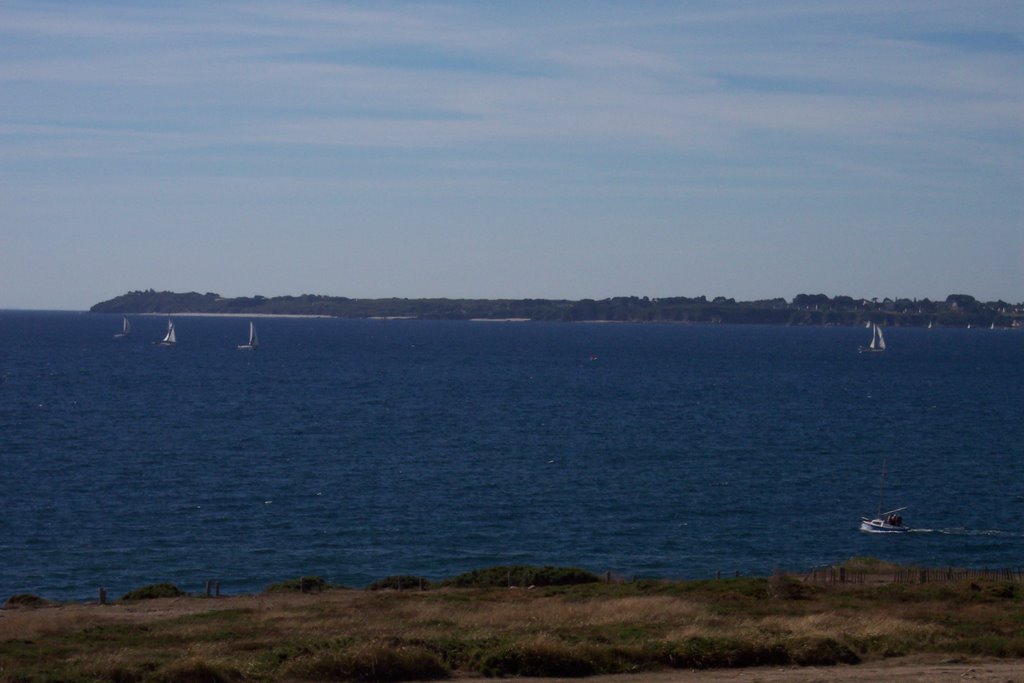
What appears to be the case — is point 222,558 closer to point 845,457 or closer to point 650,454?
point 650,454

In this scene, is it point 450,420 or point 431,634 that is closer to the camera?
point 431,634

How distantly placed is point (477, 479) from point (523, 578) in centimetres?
2790

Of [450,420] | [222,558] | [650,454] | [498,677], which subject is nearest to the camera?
[498,677]

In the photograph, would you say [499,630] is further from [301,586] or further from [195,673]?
[301,586]

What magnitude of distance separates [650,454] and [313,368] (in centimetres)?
9005

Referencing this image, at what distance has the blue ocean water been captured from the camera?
44.9 m

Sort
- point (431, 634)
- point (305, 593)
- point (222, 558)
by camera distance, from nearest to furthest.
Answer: point (431, 634) → point (305, 593) → point (222, 558)

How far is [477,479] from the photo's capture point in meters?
63.2

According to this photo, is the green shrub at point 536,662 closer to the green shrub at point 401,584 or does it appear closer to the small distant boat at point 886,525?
the green shrub at point 401,584

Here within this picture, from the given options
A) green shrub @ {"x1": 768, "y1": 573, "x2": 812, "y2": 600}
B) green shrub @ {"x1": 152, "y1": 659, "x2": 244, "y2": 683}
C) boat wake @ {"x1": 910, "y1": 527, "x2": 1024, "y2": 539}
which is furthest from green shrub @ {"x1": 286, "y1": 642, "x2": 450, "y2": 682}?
boat wake @ {"x1": 910, "y1": 527, "x2": 1024, "y2": 539}

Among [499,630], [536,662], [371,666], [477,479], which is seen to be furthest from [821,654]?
[477,479]

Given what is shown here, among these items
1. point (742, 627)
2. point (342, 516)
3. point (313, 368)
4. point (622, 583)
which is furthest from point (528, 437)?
point (313, 368)

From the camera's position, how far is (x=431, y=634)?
23953mm

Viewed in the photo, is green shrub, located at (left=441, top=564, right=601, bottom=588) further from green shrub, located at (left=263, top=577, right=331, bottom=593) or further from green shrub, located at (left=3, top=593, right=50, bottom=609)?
green shrub, located at (left=3, top=593, right=50, bottom=609)
